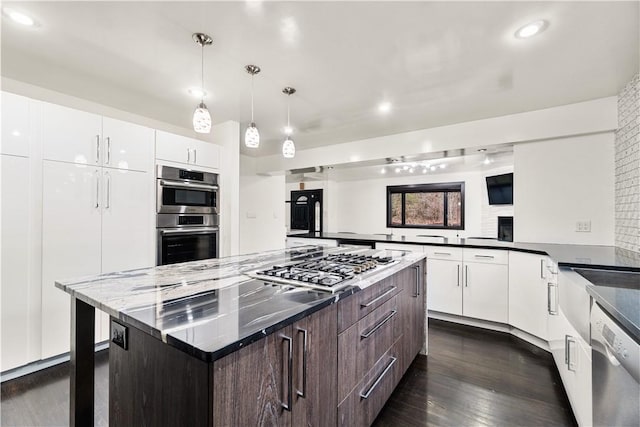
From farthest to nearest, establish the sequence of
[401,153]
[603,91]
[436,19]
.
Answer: [401,153]
[603,91]
[436,19]

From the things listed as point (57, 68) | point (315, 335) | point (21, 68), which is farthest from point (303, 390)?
point (21, 68)

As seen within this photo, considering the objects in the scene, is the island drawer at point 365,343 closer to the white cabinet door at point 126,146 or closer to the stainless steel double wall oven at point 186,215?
the stainless steel double wall oven at point 186,215

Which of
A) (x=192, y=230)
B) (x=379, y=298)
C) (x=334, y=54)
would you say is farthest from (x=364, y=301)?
(x=192, y=230)

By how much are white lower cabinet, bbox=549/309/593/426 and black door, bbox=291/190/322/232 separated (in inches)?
217

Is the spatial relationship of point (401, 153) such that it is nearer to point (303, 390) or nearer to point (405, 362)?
point (405, 362)

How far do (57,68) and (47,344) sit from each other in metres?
2.14

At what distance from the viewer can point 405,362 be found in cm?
205

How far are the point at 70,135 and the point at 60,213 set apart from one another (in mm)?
628

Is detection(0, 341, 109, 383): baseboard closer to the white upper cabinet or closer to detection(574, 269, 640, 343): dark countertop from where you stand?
the white upper cabinet

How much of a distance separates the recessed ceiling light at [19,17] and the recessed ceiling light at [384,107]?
260cm

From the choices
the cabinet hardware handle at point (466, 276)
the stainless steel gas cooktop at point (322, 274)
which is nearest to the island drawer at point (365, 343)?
the stainless steel gas cooktop at point (322, 274)

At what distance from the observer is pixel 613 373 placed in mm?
1028

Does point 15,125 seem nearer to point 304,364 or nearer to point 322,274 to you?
point 322,274

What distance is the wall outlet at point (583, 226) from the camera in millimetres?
2814
